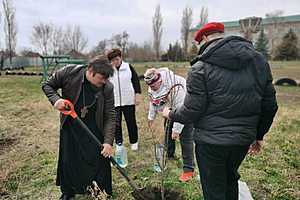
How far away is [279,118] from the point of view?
6.80m

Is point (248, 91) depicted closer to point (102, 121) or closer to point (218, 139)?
point (218, 139)

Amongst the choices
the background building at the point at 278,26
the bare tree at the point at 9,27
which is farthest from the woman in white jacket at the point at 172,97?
the background building at the point at 278,26

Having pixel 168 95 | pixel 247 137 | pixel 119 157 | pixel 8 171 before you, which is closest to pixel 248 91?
pixel 247 137

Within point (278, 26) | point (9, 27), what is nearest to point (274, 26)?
point (278, 26)

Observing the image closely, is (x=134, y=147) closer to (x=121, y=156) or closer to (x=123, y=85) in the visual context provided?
(x=121, y=156)

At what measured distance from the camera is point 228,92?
1740 millimetres

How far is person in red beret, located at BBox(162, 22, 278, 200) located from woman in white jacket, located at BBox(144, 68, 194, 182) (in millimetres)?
841

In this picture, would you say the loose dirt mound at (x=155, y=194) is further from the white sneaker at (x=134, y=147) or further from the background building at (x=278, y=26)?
the background building at (x=278, y=26)

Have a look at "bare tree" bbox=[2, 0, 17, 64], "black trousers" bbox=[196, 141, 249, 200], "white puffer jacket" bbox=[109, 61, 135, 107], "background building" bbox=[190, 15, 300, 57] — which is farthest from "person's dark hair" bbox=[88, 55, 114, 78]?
"background building" bbox=[190, 15, 300, 57]

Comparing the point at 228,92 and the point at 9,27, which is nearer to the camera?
the point at 228,92

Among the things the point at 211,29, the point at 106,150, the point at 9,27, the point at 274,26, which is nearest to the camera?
the point at 211,29

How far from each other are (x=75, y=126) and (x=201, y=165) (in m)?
1.26

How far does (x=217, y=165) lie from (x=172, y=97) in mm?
1037

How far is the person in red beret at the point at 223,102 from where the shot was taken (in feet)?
5.65
